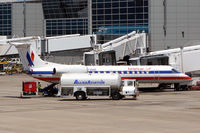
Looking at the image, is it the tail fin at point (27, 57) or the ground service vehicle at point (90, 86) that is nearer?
the ground service vehicle at point (90, 86)

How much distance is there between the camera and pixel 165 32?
389ft

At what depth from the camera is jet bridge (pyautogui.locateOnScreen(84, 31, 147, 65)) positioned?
296ft

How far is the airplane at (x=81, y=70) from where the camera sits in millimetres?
54281

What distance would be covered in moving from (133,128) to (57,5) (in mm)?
119244

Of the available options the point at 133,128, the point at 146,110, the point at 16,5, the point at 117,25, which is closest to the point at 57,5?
the point at 16,5

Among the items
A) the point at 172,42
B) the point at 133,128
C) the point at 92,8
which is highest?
the point at 92,8

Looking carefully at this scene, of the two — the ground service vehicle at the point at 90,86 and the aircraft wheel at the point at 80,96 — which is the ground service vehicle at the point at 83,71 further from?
the aircraft wheel at the point at 80,96

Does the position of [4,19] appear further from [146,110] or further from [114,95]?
[146,110]

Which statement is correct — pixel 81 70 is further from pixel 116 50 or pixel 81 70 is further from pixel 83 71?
pixel 116 50

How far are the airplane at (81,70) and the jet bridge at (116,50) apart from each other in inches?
1167

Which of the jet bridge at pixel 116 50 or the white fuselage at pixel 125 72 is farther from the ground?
the jet bridge at pixel 116 50

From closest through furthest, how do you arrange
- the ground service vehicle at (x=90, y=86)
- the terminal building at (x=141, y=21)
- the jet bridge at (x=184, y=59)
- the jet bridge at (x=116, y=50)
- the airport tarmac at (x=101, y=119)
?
the airport tarmac at (x=101, y=119) → the ground service vehicle at (x=90, y=86) → the jet bridge at (x=184, y=59) → the jet bridge at (x=116, y=50) → the terminal building at (x=141, y=21)

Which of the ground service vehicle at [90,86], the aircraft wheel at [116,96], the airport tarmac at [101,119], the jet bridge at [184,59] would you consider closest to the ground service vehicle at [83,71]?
the ground service vehicle at [90,86]

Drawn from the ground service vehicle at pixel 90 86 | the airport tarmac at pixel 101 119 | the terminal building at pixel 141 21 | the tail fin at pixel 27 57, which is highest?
the terminal building at pixel 141 21
